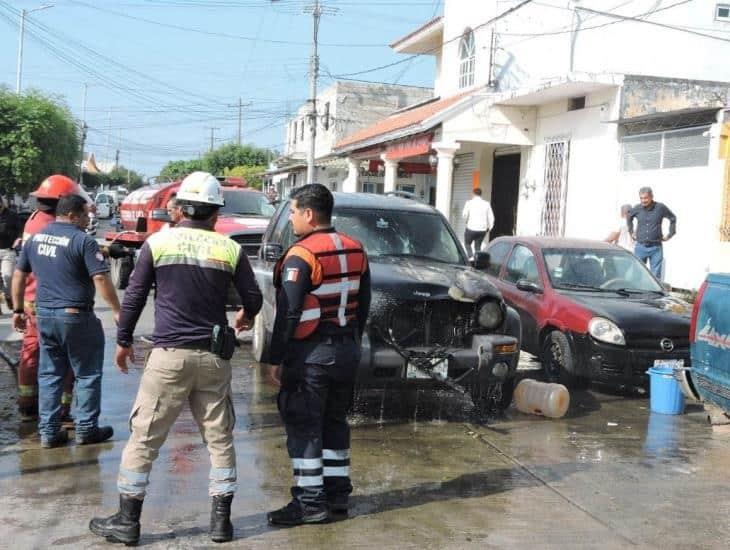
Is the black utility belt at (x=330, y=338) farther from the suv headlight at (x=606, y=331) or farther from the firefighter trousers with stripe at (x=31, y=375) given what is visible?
the suv headlight at (x=606, y=331)

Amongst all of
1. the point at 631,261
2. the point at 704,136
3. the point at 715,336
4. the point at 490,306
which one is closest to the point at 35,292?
the point at 490,306

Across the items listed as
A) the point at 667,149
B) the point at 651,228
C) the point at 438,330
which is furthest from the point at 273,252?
the point at 667,149

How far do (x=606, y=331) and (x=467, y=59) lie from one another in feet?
56.3

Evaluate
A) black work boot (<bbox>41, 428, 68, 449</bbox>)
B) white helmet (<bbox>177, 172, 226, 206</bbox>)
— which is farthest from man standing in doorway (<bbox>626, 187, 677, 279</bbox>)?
white helmet (<bbox>177, 172, 226, 206</bbox>)

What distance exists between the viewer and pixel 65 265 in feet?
18.6

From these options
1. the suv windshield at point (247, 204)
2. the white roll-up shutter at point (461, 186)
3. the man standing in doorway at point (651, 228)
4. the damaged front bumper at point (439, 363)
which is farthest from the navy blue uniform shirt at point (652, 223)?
the white roll-up shutter at point (461, 186)

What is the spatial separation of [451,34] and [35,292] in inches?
824

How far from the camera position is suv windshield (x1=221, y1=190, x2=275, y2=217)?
49.2 feet

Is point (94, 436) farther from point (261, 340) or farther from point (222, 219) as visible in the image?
point (222, 219)

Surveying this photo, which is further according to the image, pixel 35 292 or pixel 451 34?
pixel 451 34

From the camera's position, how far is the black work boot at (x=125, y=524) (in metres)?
4.24

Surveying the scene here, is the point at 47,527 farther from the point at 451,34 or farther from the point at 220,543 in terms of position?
the point at 451,34

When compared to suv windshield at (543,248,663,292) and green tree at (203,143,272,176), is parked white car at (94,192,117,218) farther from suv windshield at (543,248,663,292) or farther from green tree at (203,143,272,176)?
suv windshield at (543,248,663,292)

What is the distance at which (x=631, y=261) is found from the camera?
984 centimetres
